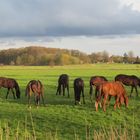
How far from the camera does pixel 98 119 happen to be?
22.8m

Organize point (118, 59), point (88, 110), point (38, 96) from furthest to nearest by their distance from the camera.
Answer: point (118, 59) → point (38, 96) → point (88, 110)

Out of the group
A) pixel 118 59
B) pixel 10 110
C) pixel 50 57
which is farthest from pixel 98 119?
pixel 118 59

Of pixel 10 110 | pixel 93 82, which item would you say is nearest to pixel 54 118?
pixel 10 110

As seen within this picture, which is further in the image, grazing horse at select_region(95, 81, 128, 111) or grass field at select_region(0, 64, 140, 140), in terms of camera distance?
grazing horse at select_region(95, 81, 128, 111)

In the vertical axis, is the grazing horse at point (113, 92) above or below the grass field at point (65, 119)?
above

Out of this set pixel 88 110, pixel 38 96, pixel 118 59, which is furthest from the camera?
pixel 118 59

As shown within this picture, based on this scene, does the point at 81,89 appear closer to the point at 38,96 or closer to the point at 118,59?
the point at 38,96

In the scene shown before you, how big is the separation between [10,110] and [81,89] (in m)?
5.72

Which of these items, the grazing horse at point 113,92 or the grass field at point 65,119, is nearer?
the grass field at point 65,119

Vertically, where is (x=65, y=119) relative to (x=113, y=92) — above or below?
below

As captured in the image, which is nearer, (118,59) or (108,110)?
(108,110)

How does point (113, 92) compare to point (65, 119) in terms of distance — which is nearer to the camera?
point (65, 119)

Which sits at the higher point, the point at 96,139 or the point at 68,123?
the point at 96,139

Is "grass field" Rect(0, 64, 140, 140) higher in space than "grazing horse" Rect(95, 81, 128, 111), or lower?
lower
